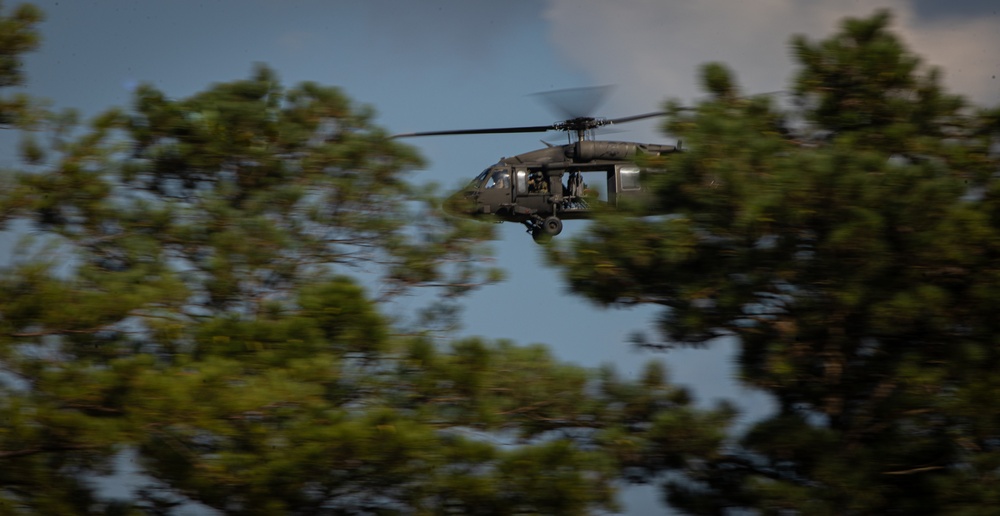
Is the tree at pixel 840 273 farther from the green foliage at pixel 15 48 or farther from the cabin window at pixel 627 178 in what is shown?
the cabin window at pixel 627 178

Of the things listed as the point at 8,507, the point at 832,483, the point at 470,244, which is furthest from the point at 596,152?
the point at 8,507

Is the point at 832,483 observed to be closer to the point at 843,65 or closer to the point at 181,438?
the point at 843,65

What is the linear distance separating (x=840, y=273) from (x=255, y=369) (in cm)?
450

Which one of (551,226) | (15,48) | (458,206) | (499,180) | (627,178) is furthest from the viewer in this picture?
(499,180)

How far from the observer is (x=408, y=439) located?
8.49m

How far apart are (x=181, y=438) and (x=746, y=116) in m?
5.13

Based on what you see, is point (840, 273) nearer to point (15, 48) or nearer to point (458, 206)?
point (458, 206)

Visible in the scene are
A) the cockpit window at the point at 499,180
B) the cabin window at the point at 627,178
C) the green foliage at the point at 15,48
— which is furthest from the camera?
the cockpit window at the point at 499,180

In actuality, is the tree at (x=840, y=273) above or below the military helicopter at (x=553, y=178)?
below

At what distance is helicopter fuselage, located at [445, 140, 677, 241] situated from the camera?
1862 cm

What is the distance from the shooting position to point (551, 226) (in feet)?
61.4

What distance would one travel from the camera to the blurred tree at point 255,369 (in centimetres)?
856

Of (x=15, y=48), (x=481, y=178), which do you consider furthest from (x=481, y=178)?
(x=15, y=48)

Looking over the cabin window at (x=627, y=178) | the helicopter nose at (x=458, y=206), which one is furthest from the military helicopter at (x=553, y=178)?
the helicopter nose at (x=458, y=206)
